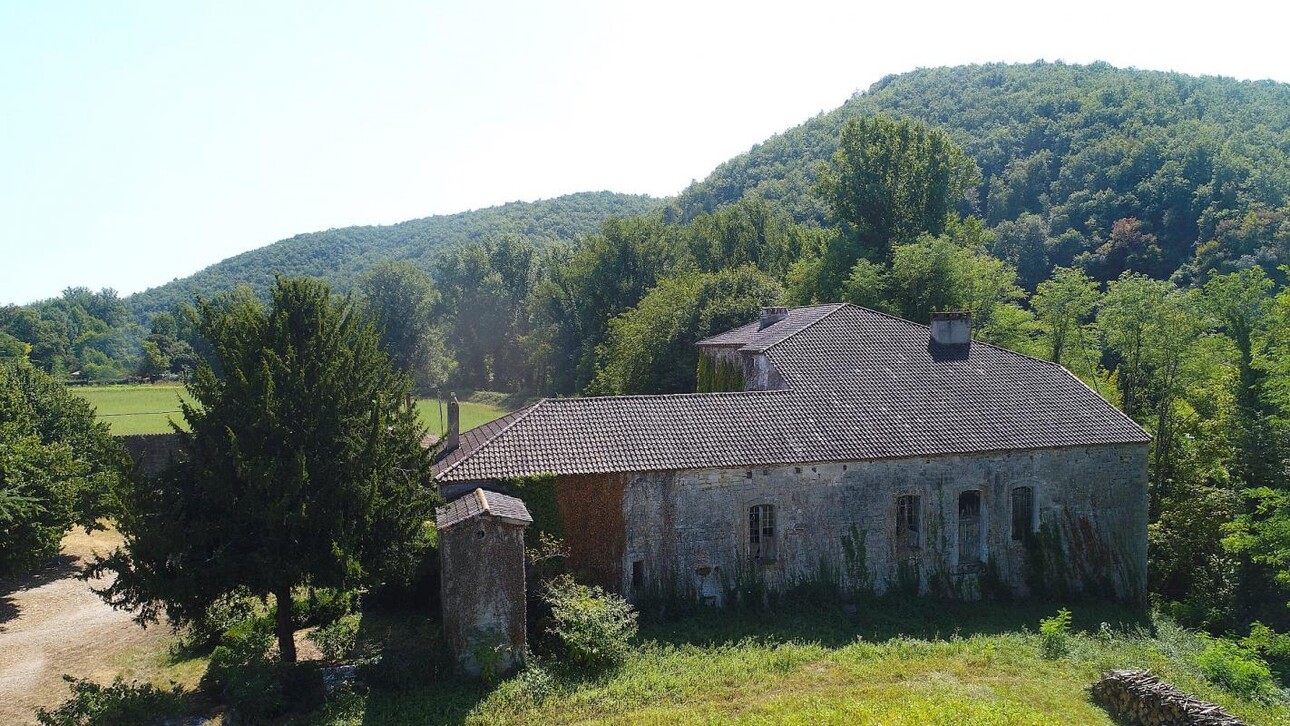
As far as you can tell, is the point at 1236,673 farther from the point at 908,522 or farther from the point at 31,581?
the point at 31,581

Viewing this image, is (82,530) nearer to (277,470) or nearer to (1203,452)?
(277,470)

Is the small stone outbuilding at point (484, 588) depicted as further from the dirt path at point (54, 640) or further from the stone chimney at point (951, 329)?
the stone chimney at point (951, 329)

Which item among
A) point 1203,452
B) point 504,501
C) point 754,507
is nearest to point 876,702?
point 754,507

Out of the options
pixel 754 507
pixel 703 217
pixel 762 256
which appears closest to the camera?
pixel 754 507

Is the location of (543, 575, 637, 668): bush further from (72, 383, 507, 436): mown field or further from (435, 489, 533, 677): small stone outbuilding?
(72, 383, 507, 436): mown field

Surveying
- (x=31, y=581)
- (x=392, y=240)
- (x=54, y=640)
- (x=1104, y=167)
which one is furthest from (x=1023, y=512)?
(x=392, y=240)

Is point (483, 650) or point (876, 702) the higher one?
point (483, 650)

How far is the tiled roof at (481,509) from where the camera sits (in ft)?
50.4

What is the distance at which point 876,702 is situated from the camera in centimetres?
1417

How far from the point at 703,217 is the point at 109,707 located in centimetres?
5569

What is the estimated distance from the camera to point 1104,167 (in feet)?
233

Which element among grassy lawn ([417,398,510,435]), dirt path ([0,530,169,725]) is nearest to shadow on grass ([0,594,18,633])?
dirt path ([0,530,169,725])

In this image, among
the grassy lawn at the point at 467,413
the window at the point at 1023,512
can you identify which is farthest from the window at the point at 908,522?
the grassy lawn at the point at 467,413

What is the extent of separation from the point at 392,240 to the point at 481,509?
474ft
